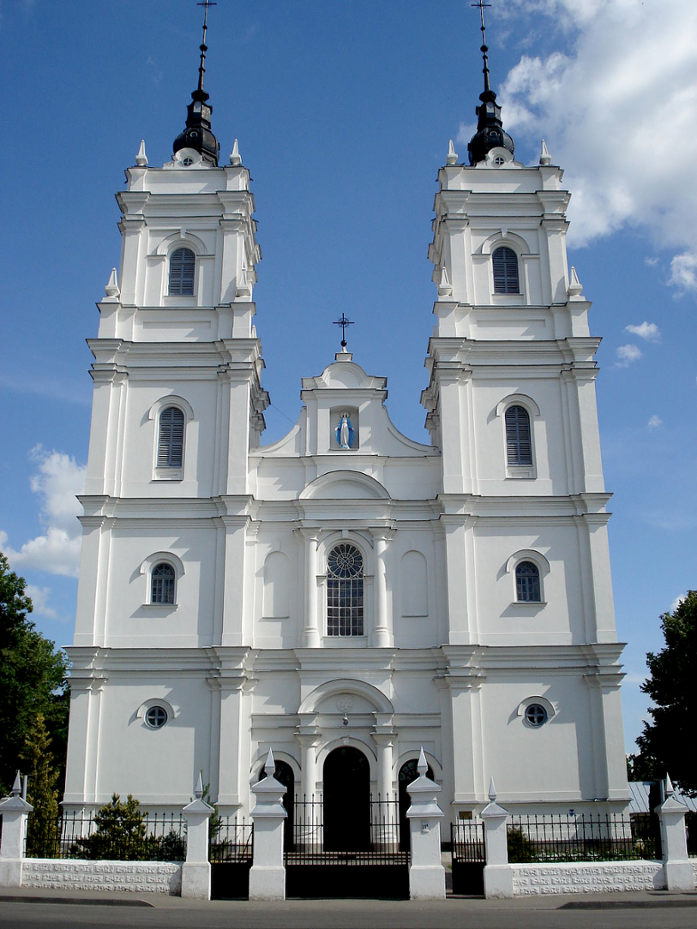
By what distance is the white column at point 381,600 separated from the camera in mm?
27141

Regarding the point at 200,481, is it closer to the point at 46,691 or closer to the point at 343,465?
the point at 343,465

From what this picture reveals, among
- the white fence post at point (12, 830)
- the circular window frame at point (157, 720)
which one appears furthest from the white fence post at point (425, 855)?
the circular window frame at point (157, 720)

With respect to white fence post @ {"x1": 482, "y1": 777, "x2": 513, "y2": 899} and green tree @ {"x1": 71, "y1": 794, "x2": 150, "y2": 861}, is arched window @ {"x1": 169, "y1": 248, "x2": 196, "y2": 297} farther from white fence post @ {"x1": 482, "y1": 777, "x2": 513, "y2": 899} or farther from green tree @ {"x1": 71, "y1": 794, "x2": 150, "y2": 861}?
white fence post @ {"x1": 482, "y1": 777, "x2": 513, "y2": 899}

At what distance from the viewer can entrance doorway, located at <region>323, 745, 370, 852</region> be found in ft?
83.9

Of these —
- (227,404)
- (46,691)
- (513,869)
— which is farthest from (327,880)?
(46,691)

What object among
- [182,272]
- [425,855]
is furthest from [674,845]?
[182,272]

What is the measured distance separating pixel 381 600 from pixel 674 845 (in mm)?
11435

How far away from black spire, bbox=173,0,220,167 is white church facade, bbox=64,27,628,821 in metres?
2.70

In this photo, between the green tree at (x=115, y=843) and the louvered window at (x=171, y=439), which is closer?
the green tree at (x=115, y=843)

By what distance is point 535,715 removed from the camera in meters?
26.6

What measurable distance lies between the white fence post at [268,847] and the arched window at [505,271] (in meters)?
19.1

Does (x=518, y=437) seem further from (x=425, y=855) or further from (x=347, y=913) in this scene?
(x=347, y=913)

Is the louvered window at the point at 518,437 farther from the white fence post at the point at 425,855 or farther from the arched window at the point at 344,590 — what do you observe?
the white fence post at the point at 425,855

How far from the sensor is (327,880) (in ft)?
59.4
